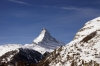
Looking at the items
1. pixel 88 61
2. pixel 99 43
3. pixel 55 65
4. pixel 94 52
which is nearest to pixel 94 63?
pixel 88 61

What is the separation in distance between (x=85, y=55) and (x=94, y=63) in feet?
69.2

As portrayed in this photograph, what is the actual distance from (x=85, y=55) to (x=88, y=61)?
14.5 m

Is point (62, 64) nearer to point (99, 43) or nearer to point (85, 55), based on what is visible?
point (85, 55)

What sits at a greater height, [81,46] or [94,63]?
[81,46]

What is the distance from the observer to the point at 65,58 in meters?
189

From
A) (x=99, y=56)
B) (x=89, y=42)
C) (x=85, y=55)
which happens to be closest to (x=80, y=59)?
(x=85, y=55)

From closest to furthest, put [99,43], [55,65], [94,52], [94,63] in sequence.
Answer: [94,63]
[94,52]
[99,43]
[55,65]

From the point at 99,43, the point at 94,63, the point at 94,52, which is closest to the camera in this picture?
the point at 94,63

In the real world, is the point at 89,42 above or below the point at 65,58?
above

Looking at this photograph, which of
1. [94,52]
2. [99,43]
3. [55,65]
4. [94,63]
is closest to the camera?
[94,63]

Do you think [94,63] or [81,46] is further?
[81,46]

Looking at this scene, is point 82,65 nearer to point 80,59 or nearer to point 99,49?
point 80,59

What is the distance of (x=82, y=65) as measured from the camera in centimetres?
15838

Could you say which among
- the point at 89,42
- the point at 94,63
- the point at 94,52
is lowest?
the point at 94,63
